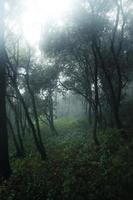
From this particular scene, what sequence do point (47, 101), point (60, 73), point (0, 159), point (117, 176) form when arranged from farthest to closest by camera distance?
1. point (47, 101)
2. point (60, 73)
3. point (0, 159)
4. point (117, 176)

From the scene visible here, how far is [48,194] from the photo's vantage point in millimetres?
8680

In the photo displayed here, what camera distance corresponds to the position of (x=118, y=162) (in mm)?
10328

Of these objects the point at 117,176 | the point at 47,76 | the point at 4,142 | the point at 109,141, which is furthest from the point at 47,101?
the point at 117,176

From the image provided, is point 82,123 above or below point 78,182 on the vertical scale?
above

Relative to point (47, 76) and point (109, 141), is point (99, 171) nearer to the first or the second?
point (109, 141)

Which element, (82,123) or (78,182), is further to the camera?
(82,123)

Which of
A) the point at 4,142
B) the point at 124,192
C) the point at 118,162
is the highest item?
the point at 4,142

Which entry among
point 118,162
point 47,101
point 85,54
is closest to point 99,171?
point 118,162

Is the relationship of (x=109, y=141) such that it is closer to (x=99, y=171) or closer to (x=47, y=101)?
(x=99, y=171)

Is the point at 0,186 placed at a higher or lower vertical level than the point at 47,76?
lower

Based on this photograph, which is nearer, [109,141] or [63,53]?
[109,141]

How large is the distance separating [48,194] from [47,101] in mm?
30190

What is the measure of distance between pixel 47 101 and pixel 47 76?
7.03 m

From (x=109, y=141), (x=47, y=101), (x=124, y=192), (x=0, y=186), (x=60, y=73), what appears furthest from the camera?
(x=47, y=101)
